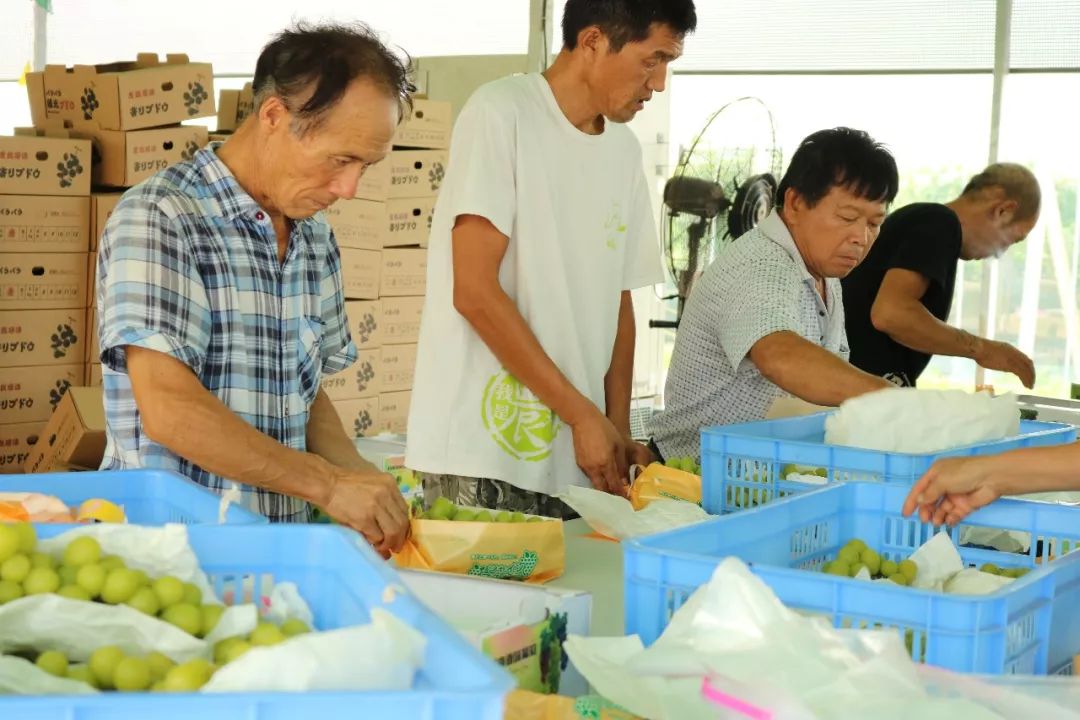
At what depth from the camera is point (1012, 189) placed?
395cm

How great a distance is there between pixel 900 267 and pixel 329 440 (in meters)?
2.01

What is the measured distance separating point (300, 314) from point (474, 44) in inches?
193

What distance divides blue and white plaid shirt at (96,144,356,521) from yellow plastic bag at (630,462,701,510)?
578 millimetres

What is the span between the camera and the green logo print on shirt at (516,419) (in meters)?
2.25

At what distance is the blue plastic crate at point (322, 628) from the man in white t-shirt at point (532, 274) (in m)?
1.18

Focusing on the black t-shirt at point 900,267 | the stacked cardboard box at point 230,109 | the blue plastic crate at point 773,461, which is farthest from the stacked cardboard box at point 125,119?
the blue plastic crate at point 773,461

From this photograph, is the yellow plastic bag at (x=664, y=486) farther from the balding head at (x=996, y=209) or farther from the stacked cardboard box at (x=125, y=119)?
the stacked cardboard box at (x=125, y=119)

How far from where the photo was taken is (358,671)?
737 millimetres

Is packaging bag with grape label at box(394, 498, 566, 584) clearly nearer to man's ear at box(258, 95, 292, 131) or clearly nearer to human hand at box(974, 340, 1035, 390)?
man's ear at box(258, 95, 292, 131)

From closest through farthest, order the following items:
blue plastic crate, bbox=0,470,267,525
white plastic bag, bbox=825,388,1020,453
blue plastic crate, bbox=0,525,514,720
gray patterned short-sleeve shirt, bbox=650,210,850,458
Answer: blue plastic crate, bbox=0,525,514,720
blue plastic crate, bbox=0,470,267,525
white plastic bag, bbox=825,388,1020,453
gray patterned short-sleeve shirt, bbox=650,210,850,458

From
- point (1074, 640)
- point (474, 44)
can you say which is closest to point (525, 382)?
point (1074, 640)

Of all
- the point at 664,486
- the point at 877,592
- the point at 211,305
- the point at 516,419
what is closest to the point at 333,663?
the point at 877,592

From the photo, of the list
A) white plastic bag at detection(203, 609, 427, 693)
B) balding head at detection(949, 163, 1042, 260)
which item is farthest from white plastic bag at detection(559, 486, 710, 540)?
balding head at detection(949, 163, 1042, 260)

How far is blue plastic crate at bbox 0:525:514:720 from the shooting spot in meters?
0.69
